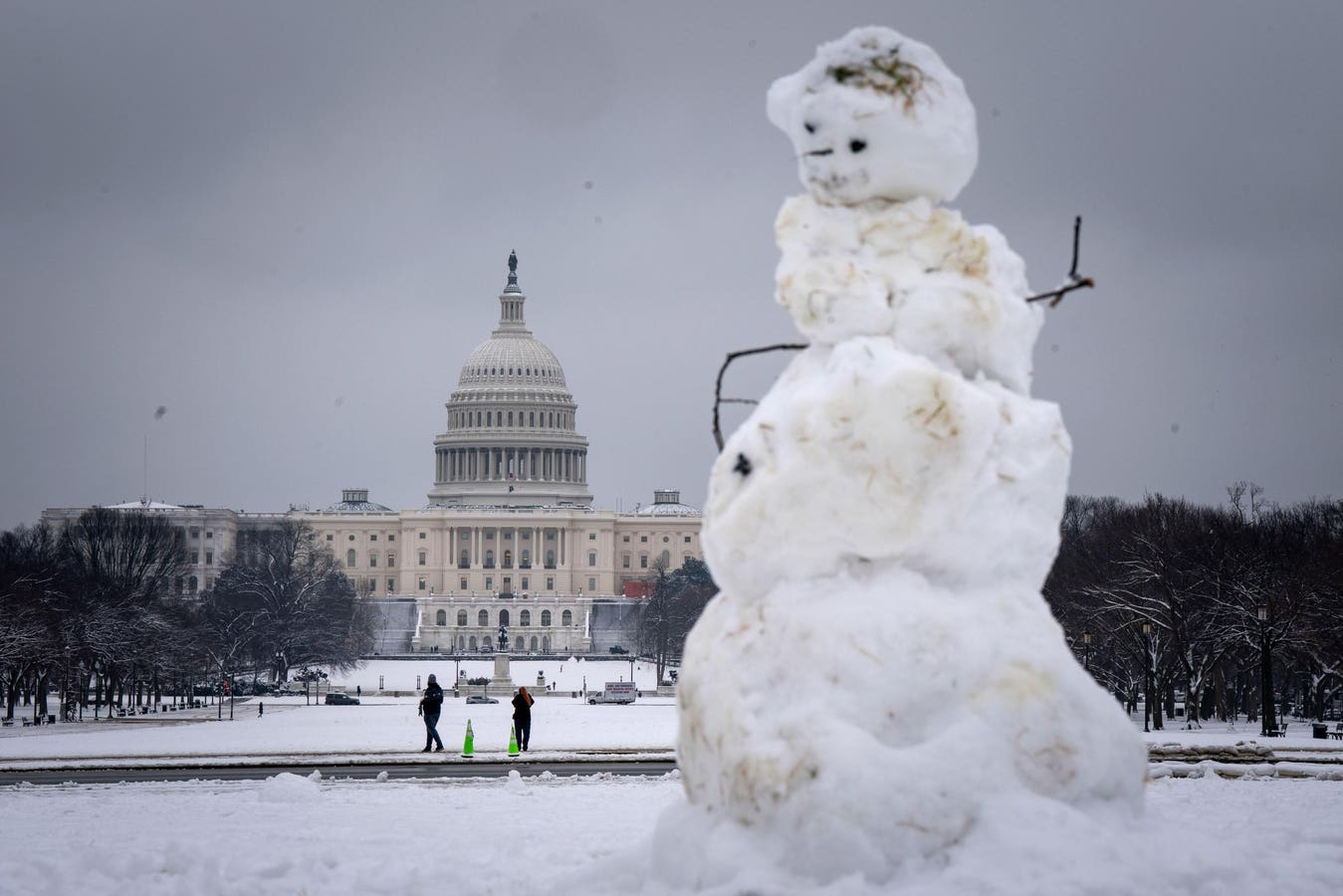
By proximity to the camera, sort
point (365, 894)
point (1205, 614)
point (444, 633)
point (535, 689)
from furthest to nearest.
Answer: point (444, 633) → point (535, 689) → point (1205, 614) → point (365, 894)

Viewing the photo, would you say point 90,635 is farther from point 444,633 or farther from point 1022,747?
point 444,633

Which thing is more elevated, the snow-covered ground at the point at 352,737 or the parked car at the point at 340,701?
the snow-covered ground at the point at 352,737

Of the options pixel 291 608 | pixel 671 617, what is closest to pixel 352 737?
pixel 291 608

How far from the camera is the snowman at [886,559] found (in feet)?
32.1

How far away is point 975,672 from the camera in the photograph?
10102mm

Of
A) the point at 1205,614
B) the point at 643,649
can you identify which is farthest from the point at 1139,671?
the point at 643,649

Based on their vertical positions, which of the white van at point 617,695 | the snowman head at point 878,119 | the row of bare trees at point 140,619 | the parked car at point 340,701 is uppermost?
the snowman head at point 878,119

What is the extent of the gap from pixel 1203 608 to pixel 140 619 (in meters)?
36.4

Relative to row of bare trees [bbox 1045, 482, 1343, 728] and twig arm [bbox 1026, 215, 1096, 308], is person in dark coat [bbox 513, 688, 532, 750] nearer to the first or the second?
row of bare trees [bbox 1045, 482, 1343, 728]

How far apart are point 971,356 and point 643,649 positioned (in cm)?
12546

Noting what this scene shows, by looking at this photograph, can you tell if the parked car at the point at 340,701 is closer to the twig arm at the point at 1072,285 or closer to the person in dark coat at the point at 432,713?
the person in dark coat at the point at 432,713

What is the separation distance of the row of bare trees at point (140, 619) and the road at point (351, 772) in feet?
69.5

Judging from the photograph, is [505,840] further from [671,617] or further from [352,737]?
[671,617]

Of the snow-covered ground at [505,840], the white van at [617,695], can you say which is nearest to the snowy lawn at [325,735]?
the snow-covered ground at [505,840]
